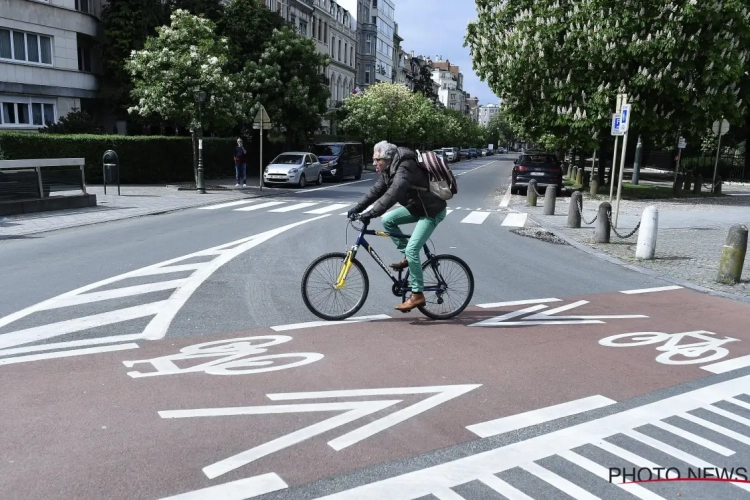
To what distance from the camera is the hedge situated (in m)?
21.9

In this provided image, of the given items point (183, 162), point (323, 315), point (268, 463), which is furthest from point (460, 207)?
point (268, 463)

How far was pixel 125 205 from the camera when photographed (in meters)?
17.9

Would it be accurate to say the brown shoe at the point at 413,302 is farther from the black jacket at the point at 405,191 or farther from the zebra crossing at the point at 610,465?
the zebra crossing at the point at 610,465

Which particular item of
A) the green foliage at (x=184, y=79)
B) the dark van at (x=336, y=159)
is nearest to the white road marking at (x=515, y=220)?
the green foliage at (x=184, y=79)

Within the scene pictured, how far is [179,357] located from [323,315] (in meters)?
1.73

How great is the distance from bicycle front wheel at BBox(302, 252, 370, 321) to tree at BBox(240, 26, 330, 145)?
26.4 meters

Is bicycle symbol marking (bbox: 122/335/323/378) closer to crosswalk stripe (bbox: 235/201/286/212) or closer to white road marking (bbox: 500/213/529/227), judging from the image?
white road marking (bbox: 500/213/529/227)

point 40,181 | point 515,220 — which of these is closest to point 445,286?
point 515,220

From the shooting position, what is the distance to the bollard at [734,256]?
30.5ft

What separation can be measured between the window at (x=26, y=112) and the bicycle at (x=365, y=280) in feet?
83.0

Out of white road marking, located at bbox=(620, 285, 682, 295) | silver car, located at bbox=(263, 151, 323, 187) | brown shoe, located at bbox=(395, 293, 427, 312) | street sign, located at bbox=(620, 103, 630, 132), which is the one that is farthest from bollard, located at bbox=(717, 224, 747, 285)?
silver car, located at bbox=(263, 151, 323, 187)

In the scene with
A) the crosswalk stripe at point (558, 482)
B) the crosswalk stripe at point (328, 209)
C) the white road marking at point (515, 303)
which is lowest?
the crosswalk stripe at point (328, 209)

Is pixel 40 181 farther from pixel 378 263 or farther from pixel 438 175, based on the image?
pixel 438 175

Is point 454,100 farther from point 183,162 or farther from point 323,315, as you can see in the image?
point 323,315
